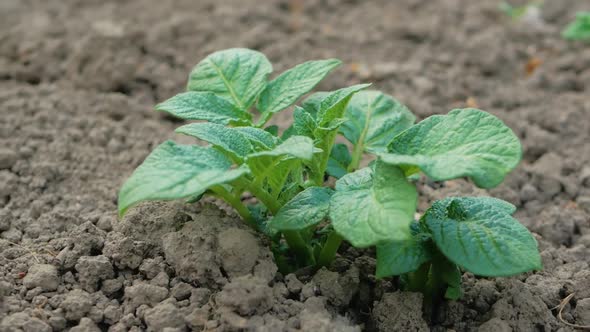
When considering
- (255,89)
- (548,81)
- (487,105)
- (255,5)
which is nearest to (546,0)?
(548,81)

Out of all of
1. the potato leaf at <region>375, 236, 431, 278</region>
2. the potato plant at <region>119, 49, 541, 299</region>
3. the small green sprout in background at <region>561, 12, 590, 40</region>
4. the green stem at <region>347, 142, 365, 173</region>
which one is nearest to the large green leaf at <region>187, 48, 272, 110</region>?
the potato plant at <region>119, 49, 541, 299</region>

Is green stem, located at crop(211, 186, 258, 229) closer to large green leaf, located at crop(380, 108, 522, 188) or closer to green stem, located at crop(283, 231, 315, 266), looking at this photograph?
green stem, located at crop(283, 231, 315, 266)

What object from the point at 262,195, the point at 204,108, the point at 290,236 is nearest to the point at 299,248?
the point at 290,236

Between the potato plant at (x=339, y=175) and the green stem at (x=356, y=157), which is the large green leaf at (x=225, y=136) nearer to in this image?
the potato plant at (x=339, y=175)

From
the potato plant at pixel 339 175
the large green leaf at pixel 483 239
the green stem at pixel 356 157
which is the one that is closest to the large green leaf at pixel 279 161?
the potato plant at pixel 339 175

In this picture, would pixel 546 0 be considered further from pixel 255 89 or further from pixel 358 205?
pixel 358 205
